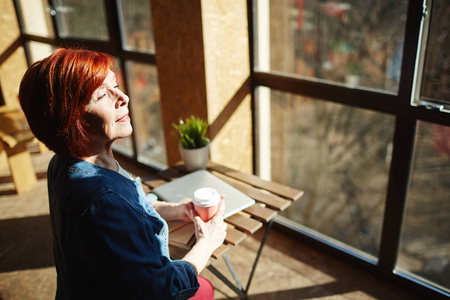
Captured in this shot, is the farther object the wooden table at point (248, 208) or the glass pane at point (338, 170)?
the glass pane at point (338, 170)

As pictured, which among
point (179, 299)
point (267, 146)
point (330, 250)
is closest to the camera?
point (179, 299)

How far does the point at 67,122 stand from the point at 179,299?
60cm

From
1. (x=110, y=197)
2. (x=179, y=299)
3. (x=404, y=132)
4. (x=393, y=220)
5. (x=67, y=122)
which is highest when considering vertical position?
(x=67, y=122)

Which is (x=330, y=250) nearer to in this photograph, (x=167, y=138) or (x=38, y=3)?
(x=167, y=138)

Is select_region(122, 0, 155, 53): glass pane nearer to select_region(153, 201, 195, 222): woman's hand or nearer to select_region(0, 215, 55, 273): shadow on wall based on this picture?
select_region(0, 215, 55, 273): shadow on wall

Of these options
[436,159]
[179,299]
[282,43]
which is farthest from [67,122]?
[282,43]

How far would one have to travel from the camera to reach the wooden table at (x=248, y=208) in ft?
5.02

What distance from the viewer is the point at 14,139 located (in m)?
3.24

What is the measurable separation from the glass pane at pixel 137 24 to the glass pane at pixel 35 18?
1236 mm

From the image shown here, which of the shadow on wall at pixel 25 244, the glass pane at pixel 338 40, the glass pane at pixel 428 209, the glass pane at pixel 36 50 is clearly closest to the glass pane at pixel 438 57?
the glass pane at pixel 428 209

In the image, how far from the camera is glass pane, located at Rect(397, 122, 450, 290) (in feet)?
6.70

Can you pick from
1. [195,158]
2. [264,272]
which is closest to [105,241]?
[195,158]

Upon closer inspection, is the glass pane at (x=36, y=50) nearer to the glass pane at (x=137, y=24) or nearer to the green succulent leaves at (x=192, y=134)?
the glass pane at (x=137, y=24)

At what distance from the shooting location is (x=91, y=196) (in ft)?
3.31
